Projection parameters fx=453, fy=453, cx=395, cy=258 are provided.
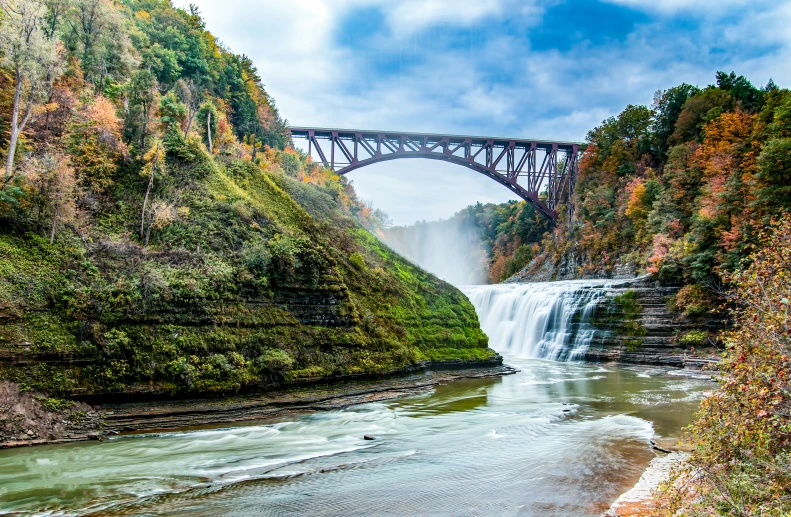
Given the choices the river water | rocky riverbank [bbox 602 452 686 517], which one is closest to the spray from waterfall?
the river water

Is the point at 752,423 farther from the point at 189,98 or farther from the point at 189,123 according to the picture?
the point at 189,98

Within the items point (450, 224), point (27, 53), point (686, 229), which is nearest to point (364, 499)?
point (27, 53)

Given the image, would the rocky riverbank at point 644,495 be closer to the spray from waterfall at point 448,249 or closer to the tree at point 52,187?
the tree at point 52,187

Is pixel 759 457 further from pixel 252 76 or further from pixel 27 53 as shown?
pixel 252 76

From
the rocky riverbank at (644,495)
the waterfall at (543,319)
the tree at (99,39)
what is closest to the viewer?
the rocky riverbank at (644,495)

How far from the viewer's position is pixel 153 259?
15.0 metres

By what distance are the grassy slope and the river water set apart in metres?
1.97

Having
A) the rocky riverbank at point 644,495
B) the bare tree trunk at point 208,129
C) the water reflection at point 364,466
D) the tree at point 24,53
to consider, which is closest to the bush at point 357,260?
the water reflection at point 364,466

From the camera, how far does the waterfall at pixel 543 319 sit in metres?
28.8

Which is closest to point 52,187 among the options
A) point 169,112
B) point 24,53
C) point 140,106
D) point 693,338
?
point 24,53

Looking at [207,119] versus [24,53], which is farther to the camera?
[207,119]

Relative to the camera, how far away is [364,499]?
789cm

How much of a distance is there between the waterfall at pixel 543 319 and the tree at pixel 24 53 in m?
28.4

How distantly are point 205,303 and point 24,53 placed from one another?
10315 millimetres
